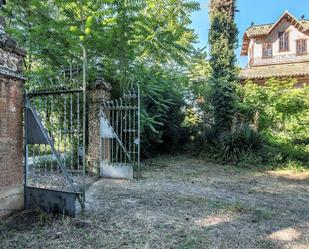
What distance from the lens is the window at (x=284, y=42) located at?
65.4 feet

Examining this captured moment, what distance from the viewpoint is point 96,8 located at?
644 cm

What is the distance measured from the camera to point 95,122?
7000mm

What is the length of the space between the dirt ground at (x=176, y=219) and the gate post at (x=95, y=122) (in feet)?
2.14

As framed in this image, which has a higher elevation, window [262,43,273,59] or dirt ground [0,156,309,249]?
window [262,43,273,59]

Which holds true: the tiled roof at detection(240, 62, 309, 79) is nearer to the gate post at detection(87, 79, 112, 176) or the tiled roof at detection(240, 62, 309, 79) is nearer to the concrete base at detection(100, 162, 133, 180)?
the gate post at detection(87, 79, 112, 176)

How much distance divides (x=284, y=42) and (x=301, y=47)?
1.16 m

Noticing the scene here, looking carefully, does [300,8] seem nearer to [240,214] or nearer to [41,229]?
[240,214]

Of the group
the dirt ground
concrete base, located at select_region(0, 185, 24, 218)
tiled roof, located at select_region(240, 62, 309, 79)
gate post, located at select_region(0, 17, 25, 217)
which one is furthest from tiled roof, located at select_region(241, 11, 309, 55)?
concrete base, located at select_region(0, 185, 24, 218)

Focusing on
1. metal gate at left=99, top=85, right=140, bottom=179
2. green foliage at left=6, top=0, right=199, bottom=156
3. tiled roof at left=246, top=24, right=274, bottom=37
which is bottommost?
metal gate at left=99, top=85, right=140, bottom=179

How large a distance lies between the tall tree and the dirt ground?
4.47 metres

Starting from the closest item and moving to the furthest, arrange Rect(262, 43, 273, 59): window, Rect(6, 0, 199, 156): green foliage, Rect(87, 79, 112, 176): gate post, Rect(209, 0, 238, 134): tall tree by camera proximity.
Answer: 1. Rect(6, 0, 199, 156): green foliage
2. Rect(87, 79, 112, 176): gate post
3. Rect(209, 0, 238, 134): tall tree
4. Rect(262, 43, 273, 59): window

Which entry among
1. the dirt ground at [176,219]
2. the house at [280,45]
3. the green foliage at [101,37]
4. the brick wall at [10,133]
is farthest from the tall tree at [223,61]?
the house at [280,45]

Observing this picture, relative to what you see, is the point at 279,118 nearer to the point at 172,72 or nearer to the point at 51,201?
the point at 172,72

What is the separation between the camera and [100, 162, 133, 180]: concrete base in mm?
6691
